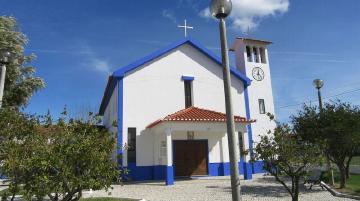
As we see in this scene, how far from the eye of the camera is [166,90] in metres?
21.0

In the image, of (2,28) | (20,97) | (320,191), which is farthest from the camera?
(20,97)

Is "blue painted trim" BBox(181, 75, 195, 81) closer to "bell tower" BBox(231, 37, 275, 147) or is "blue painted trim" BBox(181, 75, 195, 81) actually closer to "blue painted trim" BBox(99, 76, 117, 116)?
"blue painted trim" BBox(99, 76, 117, 116)

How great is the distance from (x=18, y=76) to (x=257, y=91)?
19.1 m

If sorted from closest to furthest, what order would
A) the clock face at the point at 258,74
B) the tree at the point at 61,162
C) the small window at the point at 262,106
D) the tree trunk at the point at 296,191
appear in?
the tree at the point at 61,162
the tree trunk at the point at 296,191
the small window at the point at 262,106
the clock face at the point at 258,74

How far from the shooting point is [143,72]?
2075 centimetres

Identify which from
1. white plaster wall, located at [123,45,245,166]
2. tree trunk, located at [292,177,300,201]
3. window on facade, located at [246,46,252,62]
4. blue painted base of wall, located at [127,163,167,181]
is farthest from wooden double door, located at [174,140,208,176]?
window on facade, located at [246,46,252,62]

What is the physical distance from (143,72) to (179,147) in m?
5.15

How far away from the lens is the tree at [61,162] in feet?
20.9

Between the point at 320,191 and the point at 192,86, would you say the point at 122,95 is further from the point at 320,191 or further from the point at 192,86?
the point at 320,191

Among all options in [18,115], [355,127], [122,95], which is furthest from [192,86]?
[18,115]

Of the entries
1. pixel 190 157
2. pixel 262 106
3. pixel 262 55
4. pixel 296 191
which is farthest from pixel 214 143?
pixel 262 55

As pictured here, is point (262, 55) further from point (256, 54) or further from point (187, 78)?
point (187, 78)

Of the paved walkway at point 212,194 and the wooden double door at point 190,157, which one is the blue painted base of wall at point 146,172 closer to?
the wooden double door at point 190,157

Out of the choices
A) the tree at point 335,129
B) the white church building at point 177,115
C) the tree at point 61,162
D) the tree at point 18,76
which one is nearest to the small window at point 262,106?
the white church building at point 177,115
